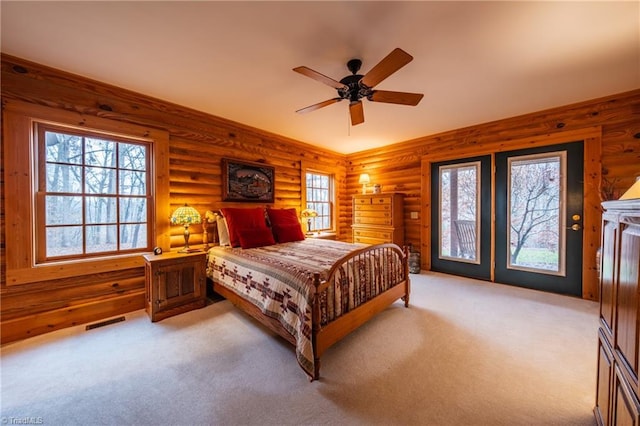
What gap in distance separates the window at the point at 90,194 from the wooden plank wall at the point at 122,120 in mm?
263

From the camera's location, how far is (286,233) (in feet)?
12.3

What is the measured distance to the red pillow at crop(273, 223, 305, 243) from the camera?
12.1ft

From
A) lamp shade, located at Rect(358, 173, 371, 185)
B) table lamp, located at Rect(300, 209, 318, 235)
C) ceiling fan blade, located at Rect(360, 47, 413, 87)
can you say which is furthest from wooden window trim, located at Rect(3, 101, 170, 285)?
lamp shade, located at Rect(358, 173, 371, 185)

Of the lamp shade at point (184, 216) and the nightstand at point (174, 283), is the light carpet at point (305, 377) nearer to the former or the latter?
the nightstand at point (174, 283)

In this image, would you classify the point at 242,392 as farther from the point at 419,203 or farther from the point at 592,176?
the point at 592,176

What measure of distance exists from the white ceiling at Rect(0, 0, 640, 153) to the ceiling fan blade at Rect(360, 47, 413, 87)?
0.87ft

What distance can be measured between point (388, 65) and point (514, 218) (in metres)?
3.40

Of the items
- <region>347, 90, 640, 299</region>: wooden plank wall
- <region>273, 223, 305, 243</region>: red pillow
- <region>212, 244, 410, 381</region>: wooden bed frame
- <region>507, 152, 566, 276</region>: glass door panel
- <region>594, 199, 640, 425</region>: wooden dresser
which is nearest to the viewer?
<region>594, 199, 640, 425</region>: wooden dresser

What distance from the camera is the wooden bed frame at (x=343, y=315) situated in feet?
5.90

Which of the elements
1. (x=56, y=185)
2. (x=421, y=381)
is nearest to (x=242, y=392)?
(x=421, y=381)

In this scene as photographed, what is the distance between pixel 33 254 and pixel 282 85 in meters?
3.03

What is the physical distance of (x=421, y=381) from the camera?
175 cm
